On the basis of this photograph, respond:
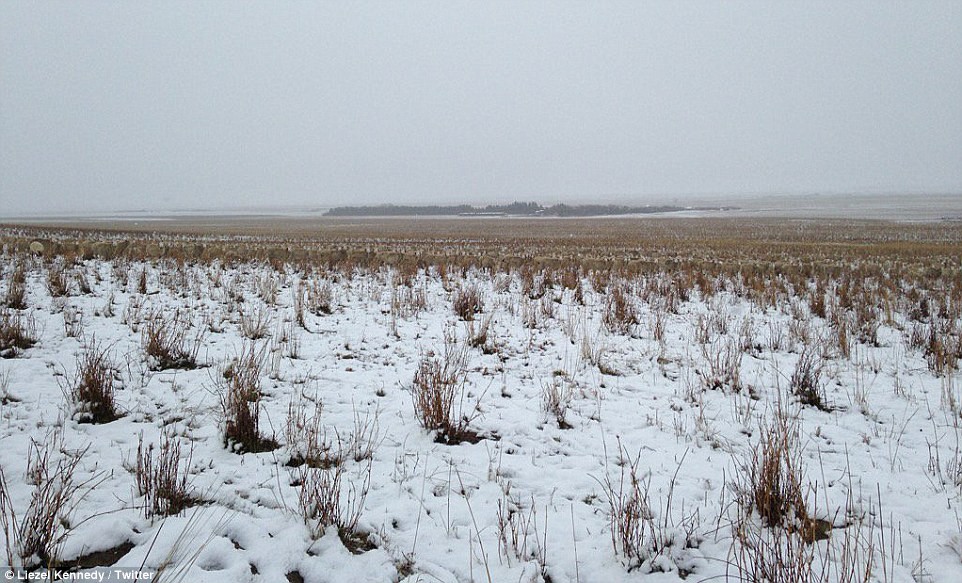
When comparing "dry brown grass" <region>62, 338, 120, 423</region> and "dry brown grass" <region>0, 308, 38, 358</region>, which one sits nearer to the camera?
"dry brown grass" <region>62, 338, 120, 423</region>

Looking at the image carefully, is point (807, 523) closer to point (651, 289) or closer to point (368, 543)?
point (368, 543)

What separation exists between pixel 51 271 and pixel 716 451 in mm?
14560

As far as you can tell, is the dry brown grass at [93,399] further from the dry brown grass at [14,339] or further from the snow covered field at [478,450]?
the dry brown grass at [14,339]

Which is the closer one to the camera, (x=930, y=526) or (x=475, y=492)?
(x=930, y=526)

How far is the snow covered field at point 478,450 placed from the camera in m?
2.85

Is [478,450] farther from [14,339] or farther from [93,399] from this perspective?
[14,339]

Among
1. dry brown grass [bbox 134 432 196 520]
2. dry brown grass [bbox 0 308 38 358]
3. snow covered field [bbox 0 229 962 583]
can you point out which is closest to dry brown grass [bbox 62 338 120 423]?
snow covered field [bbox 0 229 962 583]

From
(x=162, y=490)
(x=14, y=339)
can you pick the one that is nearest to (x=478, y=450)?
(x=162, y=490)

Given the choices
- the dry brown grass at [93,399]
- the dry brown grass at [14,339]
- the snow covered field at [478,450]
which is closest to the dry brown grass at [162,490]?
the snow covered field at [478,450]

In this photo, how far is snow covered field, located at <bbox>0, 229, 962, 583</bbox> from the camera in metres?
2.85

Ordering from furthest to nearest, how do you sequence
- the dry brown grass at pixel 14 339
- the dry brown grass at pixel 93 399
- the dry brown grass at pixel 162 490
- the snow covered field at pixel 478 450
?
the dry brown grass at pixel 14 339, the dry brown grass at pixel 93 399, the dry brown grass at pixel 162 490, the snow covered field at pixel 478 450

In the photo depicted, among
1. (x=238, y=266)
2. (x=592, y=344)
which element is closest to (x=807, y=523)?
(x=592, y=344)

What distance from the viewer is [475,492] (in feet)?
11.9

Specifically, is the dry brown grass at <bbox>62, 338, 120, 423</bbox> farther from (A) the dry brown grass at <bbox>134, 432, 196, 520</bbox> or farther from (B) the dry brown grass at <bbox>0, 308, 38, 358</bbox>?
(B) the dry brown grass at <bbox>0, 308, 38, 358</bbox>
